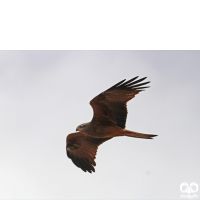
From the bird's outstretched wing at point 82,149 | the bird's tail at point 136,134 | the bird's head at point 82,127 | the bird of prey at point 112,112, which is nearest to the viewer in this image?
the bird's tail at point 136,134

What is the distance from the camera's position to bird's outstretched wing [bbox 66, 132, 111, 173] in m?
9.53

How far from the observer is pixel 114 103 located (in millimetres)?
8336

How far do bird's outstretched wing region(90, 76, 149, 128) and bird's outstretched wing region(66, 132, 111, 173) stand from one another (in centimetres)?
141

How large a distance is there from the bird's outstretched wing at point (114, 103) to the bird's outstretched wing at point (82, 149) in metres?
1.41

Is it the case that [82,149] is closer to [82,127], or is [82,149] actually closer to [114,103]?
[82,127]

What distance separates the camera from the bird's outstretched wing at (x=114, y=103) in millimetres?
8133

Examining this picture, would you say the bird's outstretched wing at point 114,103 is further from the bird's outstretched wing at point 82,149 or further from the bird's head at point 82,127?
the bird's outstretched wing at point 82,149

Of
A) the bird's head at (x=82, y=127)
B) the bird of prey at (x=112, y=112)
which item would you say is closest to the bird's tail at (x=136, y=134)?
the bird of prey at (x=112, y=112)
